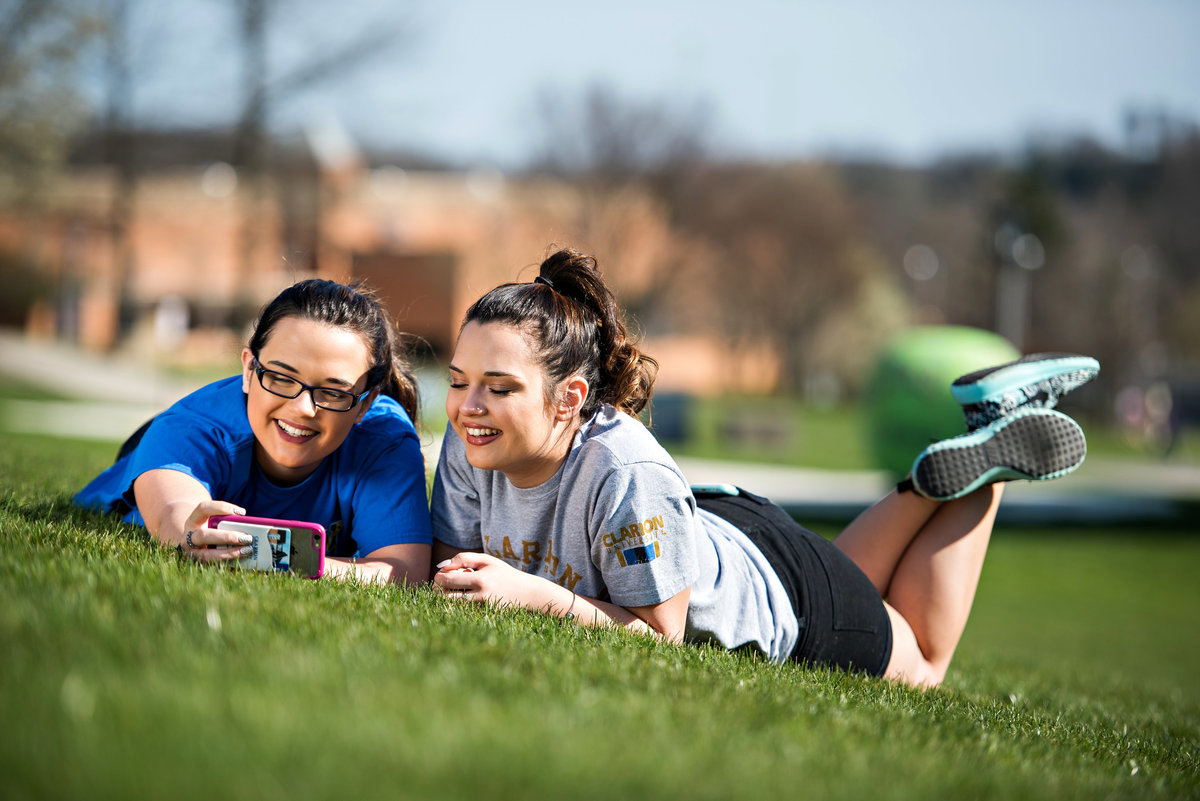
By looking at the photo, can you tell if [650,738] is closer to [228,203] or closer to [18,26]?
[18,26]

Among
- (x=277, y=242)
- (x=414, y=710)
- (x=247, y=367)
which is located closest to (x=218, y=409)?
(x=247, y=367)

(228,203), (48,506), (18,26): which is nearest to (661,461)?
(48,506)

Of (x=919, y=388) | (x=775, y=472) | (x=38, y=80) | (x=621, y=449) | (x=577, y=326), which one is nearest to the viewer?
(x=621, y=449)

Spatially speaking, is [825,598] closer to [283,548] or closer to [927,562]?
[927,562]

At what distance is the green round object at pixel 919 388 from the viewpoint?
14.2 meters

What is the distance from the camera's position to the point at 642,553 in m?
3.61

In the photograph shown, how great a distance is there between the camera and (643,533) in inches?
141

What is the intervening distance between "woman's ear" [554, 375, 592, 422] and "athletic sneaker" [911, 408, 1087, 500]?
5.12ft

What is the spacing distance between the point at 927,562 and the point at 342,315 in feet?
9.20

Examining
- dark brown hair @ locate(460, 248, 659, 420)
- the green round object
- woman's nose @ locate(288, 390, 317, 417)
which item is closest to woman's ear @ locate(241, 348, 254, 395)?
woman's nose @ locate(288, 390, 317, 417)

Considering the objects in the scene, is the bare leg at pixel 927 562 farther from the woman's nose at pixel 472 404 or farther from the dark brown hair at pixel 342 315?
the dark brown hair at pixel 342 315

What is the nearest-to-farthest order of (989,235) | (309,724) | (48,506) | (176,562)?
1. (309,724)
2. (176,562)
3. (48,506)
4. (989,235)

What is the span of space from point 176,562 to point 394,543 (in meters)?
0.90

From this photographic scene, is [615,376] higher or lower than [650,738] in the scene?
higher
